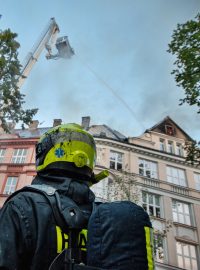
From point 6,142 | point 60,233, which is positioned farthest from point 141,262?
point 6,142

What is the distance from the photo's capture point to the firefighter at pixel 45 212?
164cm

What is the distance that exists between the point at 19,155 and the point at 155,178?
1138 centimetres

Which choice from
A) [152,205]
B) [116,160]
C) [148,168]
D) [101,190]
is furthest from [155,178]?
[101,190]

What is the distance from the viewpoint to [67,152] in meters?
2.30

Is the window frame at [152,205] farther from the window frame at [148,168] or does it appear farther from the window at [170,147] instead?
the window at [170,147]

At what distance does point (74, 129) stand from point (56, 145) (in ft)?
0.78

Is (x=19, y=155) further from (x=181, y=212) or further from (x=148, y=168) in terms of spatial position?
(x=181, y=212)

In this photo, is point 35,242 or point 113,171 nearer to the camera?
point 35,242

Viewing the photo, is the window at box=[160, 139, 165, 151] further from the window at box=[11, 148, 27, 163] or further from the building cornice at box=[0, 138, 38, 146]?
the window at box=[11, 148, 27, 163]

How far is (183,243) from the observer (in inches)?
715

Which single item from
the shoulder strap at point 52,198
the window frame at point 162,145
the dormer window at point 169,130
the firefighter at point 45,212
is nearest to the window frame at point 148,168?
the window frame at point 162,145

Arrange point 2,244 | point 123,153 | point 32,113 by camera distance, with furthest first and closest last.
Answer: point 123,153
point 32,113
point 2,244

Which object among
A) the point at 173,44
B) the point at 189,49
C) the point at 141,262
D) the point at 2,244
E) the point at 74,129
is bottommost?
the point at 141,262

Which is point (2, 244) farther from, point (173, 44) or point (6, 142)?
point (6, 142)
